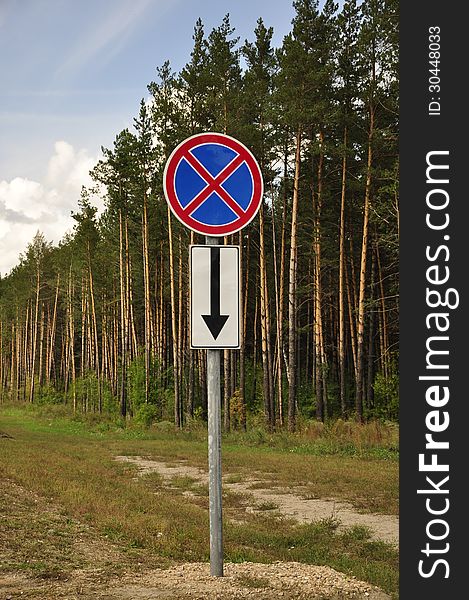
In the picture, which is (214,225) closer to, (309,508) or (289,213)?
(309,508)

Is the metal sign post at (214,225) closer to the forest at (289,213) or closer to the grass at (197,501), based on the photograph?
the grass at (197,501)

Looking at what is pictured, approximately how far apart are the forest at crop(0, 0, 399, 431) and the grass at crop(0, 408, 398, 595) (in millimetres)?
7674

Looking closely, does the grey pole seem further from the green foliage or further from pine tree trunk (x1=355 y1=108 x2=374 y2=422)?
the green foliage

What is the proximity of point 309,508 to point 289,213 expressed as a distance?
28.7m

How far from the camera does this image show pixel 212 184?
A: 637 cm

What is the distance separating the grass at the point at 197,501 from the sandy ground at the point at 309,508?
0.36m

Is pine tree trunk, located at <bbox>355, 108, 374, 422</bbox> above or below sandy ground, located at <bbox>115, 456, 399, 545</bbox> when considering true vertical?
above

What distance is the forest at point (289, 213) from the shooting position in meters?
29.5

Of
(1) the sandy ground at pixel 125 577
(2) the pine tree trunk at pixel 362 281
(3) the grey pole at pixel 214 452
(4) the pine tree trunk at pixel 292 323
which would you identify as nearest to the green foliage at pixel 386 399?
(2) the pine tree trunk at pixel 362 281

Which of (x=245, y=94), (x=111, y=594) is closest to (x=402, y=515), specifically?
(x=111, y=594)

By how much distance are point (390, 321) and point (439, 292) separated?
39.1 meters

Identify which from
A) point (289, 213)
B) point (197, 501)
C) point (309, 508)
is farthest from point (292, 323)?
point (309, 508)

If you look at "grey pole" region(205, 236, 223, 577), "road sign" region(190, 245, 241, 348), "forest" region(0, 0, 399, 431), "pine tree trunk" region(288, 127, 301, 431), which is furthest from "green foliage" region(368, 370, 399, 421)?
"road sign" region(190, 245, 241, 348)

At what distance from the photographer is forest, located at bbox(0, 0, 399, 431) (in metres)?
29.5
